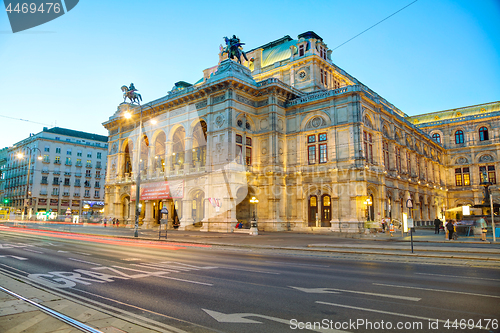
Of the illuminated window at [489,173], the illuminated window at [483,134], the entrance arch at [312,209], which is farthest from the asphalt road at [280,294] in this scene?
the illuminated window at [483,134]

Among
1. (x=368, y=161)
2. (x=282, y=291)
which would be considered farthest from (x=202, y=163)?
(x=282, y=291)

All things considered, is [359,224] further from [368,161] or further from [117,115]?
[117,115]

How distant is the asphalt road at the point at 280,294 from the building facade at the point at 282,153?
76.5ft

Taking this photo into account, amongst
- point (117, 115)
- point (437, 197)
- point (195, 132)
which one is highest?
point (117, 115)

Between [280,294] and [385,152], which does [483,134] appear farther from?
[280,294]

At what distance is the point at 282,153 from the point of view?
40.5m

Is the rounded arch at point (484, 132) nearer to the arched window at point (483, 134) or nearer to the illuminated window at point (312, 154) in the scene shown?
the arched window at point (483, 134)

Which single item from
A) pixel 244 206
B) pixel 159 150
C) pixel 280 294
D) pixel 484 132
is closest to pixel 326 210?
pixel 244 206

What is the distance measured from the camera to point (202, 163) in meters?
43.0

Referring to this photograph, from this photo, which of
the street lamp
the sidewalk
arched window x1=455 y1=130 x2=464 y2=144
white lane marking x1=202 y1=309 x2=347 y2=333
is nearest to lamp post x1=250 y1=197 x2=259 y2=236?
the street lamp

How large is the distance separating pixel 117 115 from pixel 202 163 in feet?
72.6

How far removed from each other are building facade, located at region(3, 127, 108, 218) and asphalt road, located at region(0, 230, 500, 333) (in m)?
74.3

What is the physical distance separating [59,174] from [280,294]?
88527mm

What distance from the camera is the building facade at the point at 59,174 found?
3130 inches
